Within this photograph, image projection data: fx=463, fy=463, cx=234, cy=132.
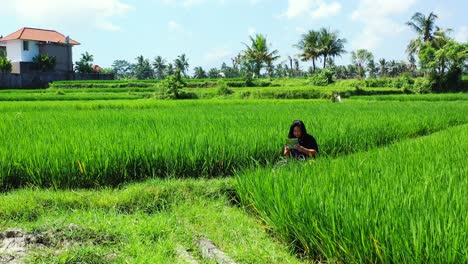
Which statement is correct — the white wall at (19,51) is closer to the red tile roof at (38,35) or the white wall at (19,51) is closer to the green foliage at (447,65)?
the red tile roof at (38,35)

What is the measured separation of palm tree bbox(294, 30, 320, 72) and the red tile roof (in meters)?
18.4

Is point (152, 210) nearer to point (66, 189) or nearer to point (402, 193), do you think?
point (66, 189)

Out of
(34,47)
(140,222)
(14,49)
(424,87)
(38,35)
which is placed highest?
(38,35)

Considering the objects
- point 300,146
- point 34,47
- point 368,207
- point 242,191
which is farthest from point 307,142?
point 34,47

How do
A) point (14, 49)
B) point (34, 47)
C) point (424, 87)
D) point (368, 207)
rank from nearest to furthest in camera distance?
point (368, 207) → point (424, 87) → point (14, 49) → point (34, 47)

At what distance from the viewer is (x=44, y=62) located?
111 feet

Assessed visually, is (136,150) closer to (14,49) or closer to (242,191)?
(242,191)

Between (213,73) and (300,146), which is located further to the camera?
(213,73)

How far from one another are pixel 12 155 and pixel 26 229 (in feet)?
5.31

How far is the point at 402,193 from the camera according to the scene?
9.59 feet

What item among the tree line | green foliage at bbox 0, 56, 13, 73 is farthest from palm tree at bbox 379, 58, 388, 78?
green foliage at bbox 0, 56, 13, 73

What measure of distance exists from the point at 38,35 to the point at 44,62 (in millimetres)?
3692

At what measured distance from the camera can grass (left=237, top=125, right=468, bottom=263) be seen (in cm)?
224

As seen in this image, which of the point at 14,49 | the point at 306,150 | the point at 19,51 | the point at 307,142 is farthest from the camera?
the point at 14,49
